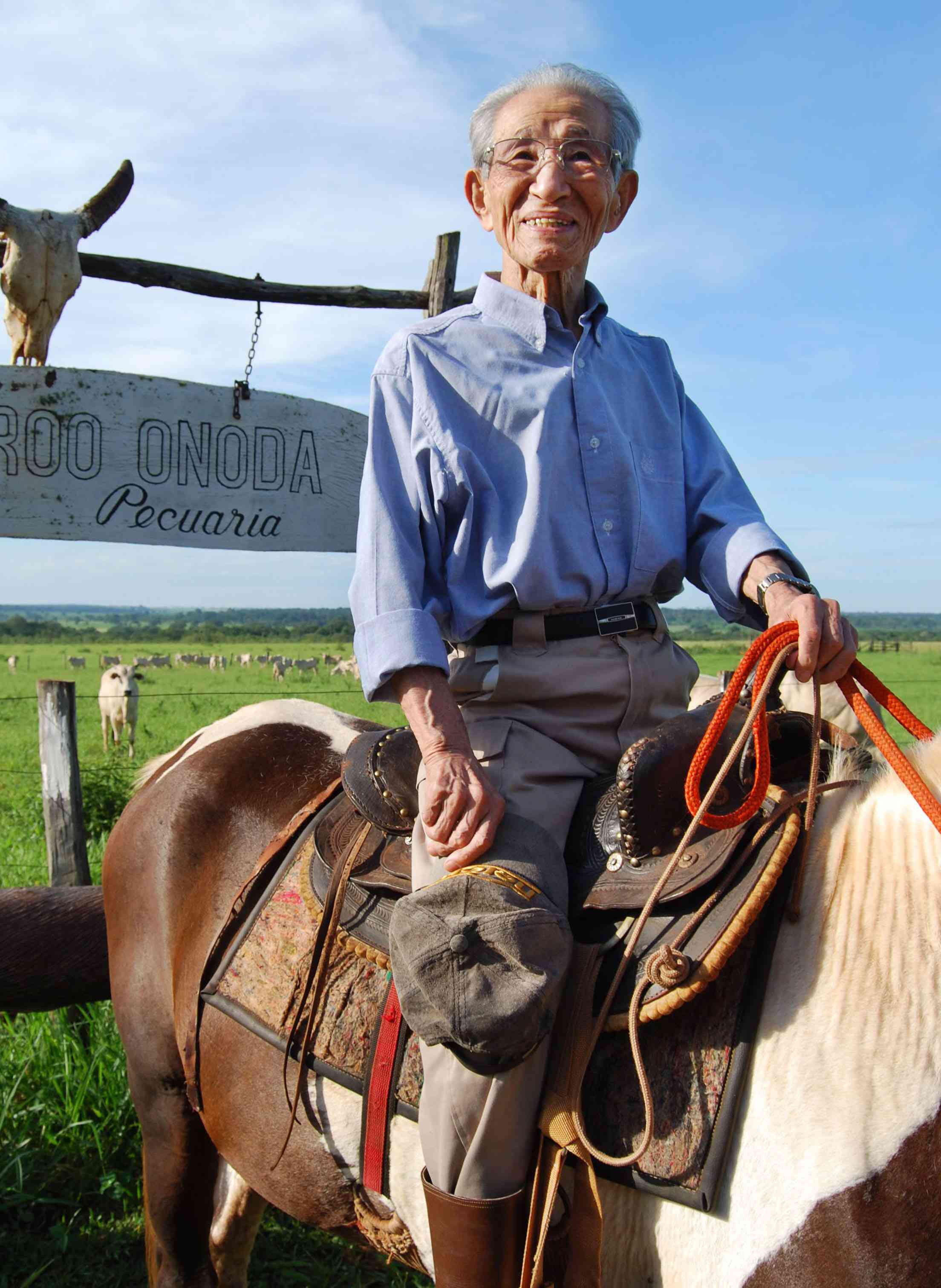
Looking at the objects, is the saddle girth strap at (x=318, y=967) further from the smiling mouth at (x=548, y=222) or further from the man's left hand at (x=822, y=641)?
the smiling mouth at (x=548, y=222)

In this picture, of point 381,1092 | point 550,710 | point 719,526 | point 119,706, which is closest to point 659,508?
point 719,526

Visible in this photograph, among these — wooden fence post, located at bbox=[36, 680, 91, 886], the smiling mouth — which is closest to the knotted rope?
the smiling mouth

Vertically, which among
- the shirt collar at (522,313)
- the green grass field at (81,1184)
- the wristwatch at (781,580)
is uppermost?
the shirt collar at (522,313)

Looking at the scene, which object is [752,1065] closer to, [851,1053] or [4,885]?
[851,1053]

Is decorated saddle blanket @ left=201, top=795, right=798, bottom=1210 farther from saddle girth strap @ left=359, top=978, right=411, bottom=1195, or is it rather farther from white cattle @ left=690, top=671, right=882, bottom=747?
white cattle @ left=690, top=671, right=882, bottom=747

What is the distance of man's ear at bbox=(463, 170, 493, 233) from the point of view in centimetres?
196

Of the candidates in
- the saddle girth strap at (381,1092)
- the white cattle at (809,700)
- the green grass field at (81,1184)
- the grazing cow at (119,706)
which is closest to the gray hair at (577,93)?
the saddle girth strap at (381,1092)

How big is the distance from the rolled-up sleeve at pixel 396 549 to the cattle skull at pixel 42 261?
2.14 meters

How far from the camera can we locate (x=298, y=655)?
26891mm

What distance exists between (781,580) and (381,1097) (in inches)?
47.3

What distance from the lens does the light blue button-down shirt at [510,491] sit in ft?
5.77

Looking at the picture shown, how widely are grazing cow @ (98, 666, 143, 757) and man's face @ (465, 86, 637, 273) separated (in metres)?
13.2

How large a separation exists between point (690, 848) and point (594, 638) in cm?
45

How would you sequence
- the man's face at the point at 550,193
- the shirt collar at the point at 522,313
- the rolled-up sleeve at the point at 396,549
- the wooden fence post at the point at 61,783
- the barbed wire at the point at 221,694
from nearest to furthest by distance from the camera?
the rolled-up sleeve at the point at 396,549
the man's face at the point at 550,193
the shirt collar at the point at 522,313
the wooden fence post at the point at 61,783
the barbed wire at the point at 221,694
